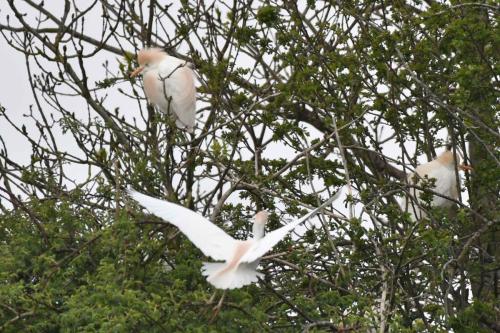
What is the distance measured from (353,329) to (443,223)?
2137mm

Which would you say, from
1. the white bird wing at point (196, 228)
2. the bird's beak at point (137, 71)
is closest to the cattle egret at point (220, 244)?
the white bird wing at point (196, 228)

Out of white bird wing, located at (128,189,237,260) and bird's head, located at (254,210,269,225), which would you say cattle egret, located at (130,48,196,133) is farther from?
white bird wing, located at (128,189,237,260)

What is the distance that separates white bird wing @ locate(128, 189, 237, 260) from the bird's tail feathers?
0.10m

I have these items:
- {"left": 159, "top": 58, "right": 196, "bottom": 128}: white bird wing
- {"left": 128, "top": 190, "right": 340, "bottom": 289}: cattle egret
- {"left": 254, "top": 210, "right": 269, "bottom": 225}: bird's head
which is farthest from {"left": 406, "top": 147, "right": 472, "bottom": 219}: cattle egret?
{"left": 128, "top": 190, "right": 340, "bottom": 289}: cattle egret

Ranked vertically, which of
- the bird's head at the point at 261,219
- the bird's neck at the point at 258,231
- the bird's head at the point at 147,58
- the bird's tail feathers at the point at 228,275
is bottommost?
the bird's tail feathers at the point at 228,275

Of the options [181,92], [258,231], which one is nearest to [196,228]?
[258,231]

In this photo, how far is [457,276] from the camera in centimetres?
702

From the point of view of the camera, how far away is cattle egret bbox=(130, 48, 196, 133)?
666 centimetres

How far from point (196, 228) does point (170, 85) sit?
8.03 feet

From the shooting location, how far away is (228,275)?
14.6 feet

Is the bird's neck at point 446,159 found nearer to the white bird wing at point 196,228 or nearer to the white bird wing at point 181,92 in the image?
the white bird wing at point 181,92

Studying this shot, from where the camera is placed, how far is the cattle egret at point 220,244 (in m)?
4.47

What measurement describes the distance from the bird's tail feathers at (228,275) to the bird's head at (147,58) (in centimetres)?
215

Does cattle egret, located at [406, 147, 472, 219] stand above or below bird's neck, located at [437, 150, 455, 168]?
below
